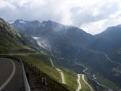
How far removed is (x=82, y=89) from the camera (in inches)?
7141

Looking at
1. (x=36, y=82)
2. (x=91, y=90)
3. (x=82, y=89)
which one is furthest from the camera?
(x=91, y=90)

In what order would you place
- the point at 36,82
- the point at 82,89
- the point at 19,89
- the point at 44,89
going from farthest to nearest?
the point at 82,89 → the point at 36,82 → the point at 44,89 → the point at 19,89

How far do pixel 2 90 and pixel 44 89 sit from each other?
16.3 ft

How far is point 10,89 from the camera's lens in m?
37.1

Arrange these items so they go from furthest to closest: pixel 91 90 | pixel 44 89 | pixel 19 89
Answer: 1. pixel 91 90
2. pixel 44 89
3. pixel 19 89

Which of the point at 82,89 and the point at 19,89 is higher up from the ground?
the point at 19,89

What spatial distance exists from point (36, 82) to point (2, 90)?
8.94 meters

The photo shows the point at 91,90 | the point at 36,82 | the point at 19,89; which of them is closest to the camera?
the point at 19,89

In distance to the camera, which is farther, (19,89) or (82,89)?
(82,89)

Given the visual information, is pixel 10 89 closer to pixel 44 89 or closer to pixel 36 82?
pixel 44 89

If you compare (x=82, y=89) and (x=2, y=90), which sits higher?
Result: (x=2, y=90)

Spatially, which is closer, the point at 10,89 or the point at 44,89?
the point at 10,89

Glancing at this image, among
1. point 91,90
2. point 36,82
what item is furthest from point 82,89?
point 36,82

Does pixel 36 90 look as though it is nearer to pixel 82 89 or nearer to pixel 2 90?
pixel 2 90
